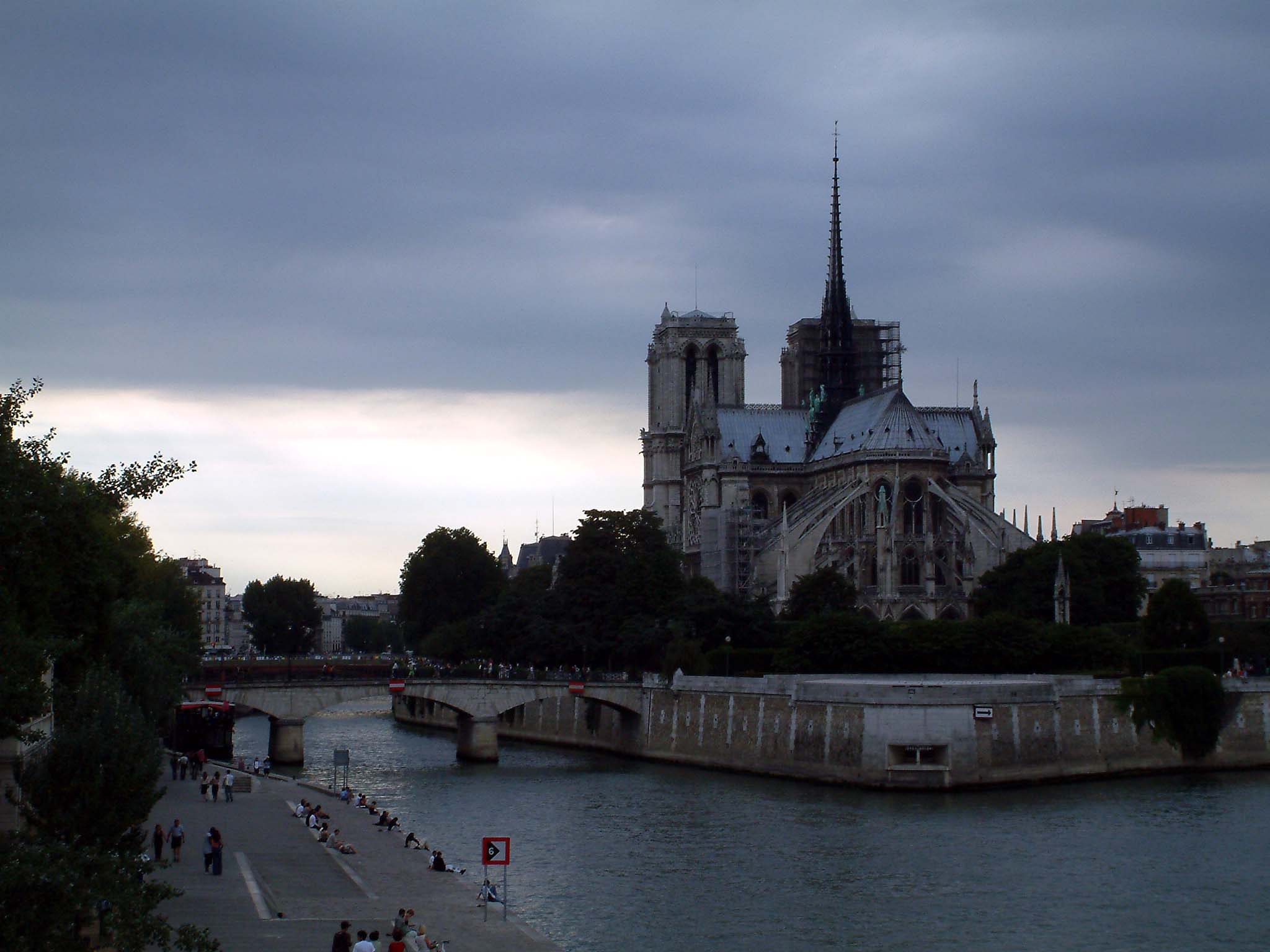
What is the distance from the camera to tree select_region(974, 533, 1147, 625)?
295ft

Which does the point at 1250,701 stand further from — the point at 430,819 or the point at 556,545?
the point at 556,545

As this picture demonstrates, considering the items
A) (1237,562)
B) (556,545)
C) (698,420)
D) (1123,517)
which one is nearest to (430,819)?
(698,420)

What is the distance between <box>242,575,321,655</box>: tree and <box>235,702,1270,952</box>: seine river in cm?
8922

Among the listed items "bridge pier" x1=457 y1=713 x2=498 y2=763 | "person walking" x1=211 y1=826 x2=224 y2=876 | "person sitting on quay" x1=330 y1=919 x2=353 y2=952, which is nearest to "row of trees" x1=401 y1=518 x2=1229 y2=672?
"bridge pier" x1=457 y1=713 x2=498 y2=763

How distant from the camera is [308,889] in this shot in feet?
113

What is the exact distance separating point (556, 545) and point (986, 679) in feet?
425

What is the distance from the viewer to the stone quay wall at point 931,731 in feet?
182

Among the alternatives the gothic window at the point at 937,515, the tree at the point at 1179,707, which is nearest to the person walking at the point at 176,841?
the tree at the point at 1179,707

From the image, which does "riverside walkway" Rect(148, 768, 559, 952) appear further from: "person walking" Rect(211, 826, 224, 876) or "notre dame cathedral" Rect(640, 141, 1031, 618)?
"notre dame cathedral" Rect(640, 141, 1031, 618)

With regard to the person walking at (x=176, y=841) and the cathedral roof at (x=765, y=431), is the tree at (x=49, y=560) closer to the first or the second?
the person walking at (x=176, y=841)

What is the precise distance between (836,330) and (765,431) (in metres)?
10.2

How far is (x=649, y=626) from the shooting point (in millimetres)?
82000

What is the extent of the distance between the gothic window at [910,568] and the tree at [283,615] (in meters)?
65.3

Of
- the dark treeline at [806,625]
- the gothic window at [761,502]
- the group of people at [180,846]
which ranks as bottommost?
the group of people at [180,846]
